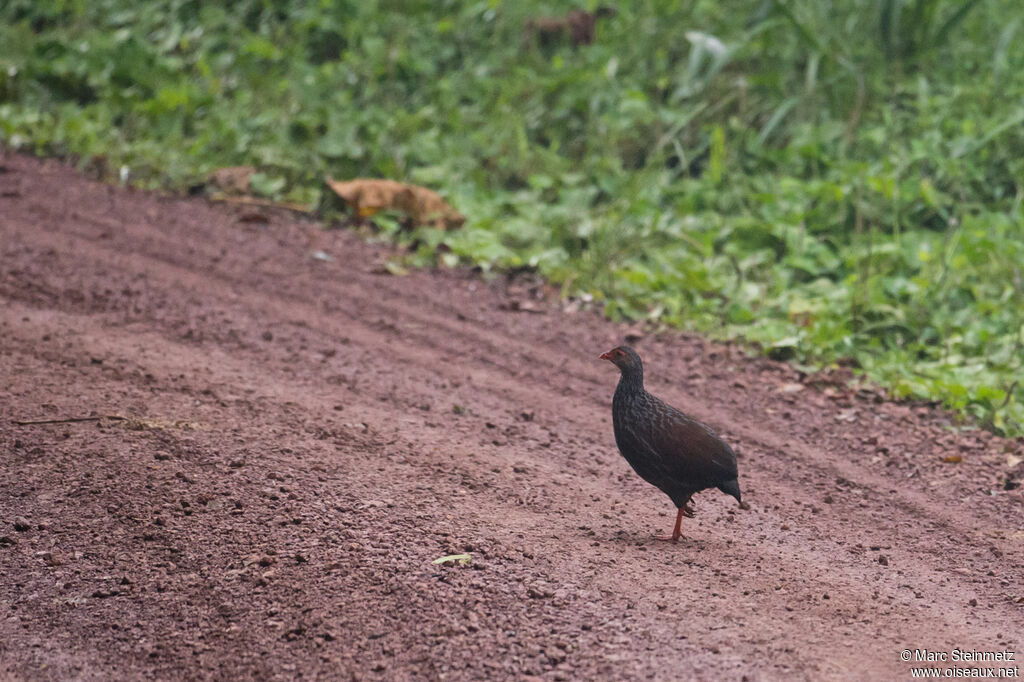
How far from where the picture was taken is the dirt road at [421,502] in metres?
2.71

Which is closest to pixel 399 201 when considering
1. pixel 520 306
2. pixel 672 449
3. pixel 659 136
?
pixel 520 306

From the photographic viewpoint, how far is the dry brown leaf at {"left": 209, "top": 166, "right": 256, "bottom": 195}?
24.1 ft

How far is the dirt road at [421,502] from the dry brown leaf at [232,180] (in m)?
1.45

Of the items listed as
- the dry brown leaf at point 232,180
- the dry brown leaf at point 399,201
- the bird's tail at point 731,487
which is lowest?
the dry brown leaf at point 232,180

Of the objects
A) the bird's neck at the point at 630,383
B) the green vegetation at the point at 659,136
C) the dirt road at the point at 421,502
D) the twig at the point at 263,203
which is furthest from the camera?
the twig at the point at 263,203

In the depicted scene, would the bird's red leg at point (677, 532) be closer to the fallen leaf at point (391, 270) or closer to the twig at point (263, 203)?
the fallen leaf at point (391, 270)

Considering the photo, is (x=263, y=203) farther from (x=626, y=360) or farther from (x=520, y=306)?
(x=626, y=360)

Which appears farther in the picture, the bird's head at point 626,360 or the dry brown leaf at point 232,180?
the dry brown leaf at point 232,180

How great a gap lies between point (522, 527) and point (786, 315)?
3031 millimetres

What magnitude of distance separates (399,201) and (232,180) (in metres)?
1.31

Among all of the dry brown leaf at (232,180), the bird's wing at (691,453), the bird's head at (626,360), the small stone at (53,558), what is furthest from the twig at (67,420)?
the dry brown leaf at (232,180)

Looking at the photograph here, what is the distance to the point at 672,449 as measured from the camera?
319 centimetres

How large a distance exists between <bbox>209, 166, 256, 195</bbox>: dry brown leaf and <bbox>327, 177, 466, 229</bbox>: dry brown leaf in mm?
681

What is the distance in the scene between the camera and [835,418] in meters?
4.81
